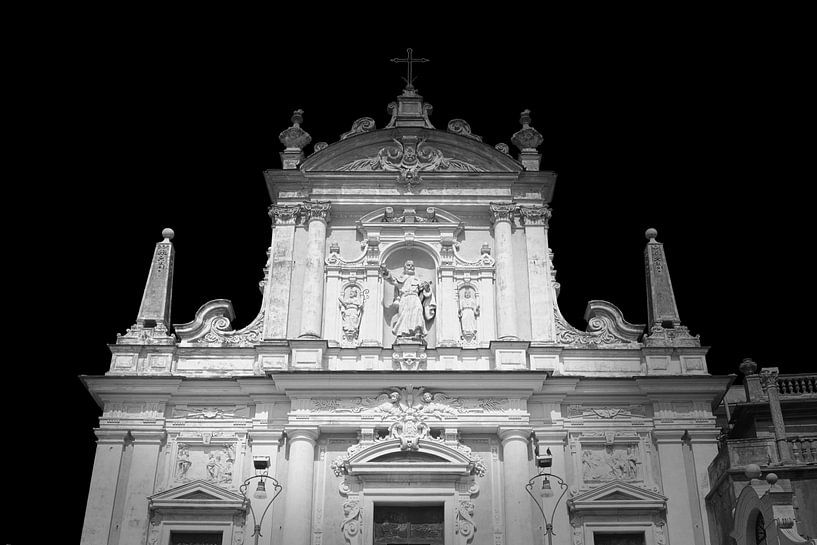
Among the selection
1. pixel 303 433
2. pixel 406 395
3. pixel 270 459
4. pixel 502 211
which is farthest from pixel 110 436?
pixel 502 211

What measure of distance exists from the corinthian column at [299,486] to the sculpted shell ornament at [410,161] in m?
6.10

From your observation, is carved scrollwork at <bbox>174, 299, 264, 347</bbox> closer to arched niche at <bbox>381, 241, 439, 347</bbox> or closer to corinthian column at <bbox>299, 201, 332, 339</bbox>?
corinthian column at <bbox>299, 201, 332, 339</bbox>

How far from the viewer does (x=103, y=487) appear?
1680 cm

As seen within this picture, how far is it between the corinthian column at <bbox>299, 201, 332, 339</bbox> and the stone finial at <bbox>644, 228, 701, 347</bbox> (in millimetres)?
6306

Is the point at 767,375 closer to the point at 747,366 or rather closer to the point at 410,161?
the point at 747,366

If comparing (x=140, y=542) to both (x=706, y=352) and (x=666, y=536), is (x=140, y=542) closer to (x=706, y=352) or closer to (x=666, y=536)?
Answer: (x=666, y=536)

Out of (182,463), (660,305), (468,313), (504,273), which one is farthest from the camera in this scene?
(504,273)

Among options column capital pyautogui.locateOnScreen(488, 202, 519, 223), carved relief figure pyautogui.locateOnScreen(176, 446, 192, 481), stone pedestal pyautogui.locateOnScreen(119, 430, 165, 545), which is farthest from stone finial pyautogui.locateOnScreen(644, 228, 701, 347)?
stone pedestal pyautogui.locateOnScreen(119, 430, 165, 545)

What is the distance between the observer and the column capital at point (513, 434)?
17.2 metres

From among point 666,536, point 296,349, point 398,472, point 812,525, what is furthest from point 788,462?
point 296,349

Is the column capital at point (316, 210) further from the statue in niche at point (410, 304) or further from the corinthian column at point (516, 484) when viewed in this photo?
the corinthian column at point (516, 484)

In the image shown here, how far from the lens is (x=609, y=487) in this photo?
1675 centimetres

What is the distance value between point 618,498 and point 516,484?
1.77 m

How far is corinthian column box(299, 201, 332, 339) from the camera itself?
731 inches
